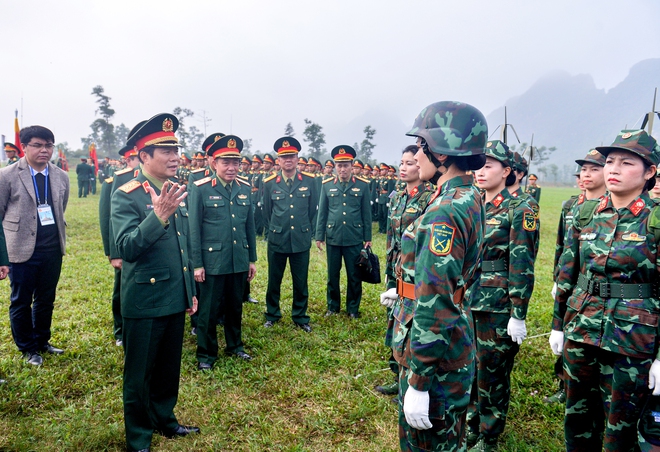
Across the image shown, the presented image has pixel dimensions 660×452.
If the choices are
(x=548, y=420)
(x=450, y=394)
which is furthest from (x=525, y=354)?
(x=450, y=394)

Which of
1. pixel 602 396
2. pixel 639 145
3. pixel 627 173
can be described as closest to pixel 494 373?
pixel 602 396

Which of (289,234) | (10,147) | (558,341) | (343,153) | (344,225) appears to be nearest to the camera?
(558,341)

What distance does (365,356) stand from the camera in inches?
179

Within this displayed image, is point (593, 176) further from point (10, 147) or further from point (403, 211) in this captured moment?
point (10, 147)

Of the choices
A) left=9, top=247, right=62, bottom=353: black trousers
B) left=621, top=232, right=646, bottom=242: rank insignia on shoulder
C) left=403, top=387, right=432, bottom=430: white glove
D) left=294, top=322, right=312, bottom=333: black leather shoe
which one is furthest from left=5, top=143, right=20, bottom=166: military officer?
left=621, top=232, right=646, bottom=242: rank insignia on shoulder

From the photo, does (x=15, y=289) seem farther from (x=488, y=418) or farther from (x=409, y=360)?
(x=488, y=418)

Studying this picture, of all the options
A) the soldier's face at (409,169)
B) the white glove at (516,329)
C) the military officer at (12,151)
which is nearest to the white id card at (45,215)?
the soldier's face at (409,169)

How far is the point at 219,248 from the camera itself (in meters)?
4.30

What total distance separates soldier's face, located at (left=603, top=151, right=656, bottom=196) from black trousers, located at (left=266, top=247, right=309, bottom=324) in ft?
12.6

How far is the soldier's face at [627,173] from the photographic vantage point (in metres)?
2.28

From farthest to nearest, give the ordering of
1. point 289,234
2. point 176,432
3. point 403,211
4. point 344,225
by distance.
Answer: point 344,225 → point 289,234 → point 403,211 → point 176,432

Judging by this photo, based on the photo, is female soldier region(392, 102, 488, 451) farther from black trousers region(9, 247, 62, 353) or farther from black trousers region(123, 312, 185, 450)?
black trousers region(9, 247, 62, 353)

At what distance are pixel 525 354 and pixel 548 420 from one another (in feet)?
4.27

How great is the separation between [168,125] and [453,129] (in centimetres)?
198
